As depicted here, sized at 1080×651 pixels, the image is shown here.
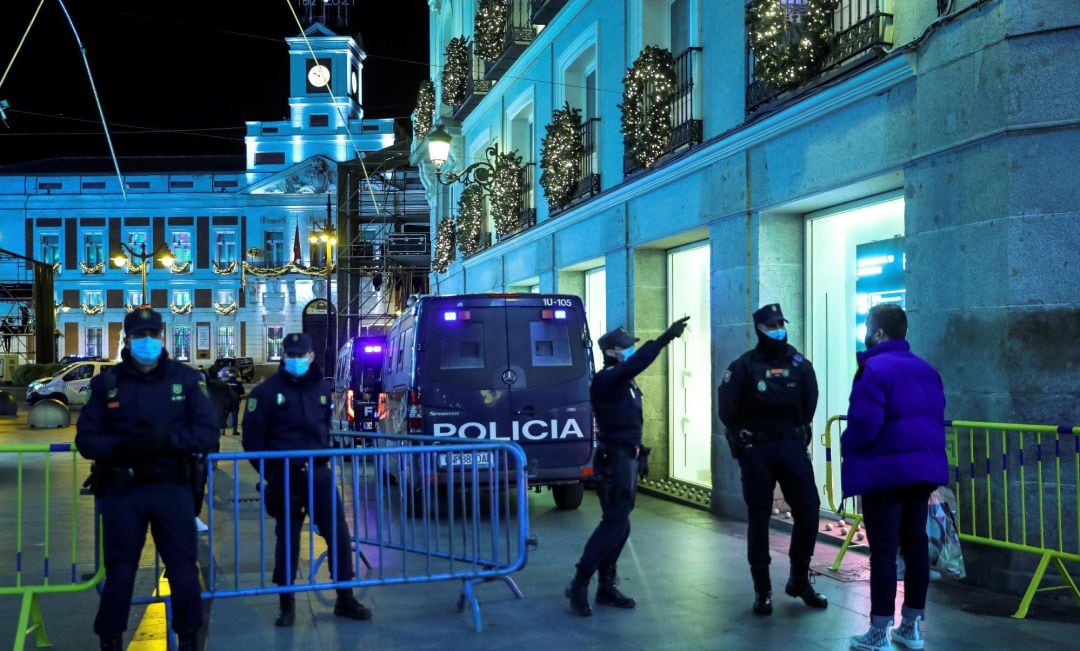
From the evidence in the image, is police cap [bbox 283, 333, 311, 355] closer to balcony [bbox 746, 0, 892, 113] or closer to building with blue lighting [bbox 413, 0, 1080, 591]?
building with blue lighting [bbox 413, 0, 1080, 591]

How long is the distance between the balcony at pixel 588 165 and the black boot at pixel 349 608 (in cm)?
937

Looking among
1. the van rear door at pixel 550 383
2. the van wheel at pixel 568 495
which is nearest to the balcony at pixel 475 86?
the van rear door at pixel 550 383

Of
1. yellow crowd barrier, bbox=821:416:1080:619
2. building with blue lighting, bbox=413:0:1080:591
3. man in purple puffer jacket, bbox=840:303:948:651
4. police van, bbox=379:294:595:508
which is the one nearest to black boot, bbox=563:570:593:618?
man in purple puffer jacket, bbox=840:303:948:651

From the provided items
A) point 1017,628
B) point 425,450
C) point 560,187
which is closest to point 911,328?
point 1017,628

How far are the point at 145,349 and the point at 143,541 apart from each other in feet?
3.38

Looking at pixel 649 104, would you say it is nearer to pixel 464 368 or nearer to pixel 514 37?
pixel 464 368

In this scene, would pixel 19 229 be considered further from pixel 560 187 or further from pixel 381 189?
pixel 560 187

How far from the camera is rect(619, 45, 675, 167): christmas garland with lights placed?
12758mm

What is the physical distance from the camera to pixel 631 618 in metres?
6.83

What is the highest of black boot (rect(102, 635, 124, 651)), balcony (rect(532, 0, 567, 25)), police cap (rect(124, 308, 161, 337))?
balcony (rect(532, 0, 567, 25))

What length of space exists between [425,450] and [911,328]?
13.3ft

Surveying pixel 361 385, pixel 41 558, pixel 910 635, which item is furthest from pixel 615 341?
pixel 361 385

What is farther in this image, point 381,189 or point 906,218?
point 381,189

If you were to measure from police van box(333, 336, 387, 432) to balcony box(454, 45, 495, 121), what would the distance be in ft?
19.2
